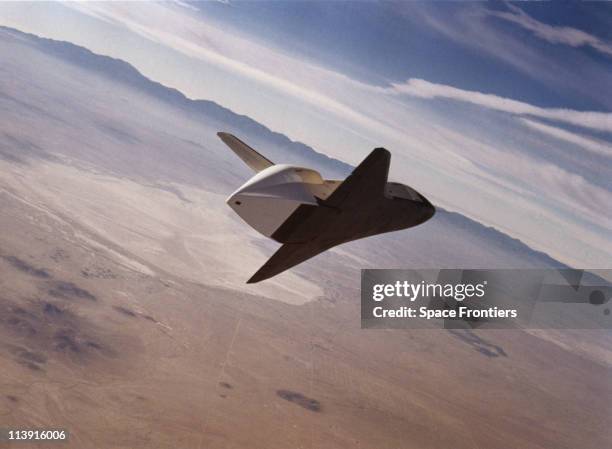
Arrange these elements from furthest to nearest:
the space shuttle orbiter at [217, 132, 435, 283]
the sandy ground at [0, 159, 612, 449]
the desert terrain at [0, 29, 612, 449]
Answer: the desert terrain at [0, 29, 612, 449], the sandy ground at [0, 159, 612, 449], the space shuttle orbiter at [217, 132, 435, 283]

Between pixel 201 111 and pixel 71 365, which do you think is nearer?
pixel 71 365

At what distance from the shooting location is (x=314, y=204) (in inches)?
261

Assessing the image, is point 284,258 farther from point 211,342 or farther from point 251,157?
point 211,342

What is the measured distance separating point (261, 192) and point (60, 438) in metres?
43.3

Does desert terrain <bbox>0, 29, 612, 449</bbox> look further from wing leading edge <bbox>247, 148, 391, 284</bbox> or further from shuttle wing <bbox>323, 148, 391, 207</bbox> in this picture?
shuttle wing <bbox>323, 148, 391, 207</bbox>

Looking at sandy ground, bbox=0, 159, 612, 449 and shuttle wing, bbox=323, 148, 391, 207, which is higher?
shuttle wing, bbox=323, 148, 391, 207

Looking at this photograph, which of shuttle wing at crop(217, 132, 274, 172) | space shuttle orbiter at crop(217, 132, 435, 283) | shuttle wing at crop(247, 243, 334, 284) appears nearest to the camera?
space shuttle orbiter at crop(217, 132, 435, 283)

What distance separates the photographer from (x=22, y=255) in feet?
189

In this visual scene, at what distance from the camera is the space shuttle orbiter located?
6.33 meters

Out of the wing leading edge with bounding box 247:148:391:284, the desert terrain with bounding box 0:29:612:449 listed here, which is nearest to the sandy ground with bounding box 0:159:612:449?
the desert terrain with bounding box 0:29:612:449

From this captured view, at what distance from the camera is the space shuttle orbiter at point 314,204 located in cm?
633

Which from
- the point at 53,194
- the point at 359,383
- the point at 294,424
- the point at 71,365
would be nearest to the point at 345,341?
the point at 359,383

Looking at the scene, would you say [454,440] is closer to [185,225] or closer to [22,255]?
[185,225]

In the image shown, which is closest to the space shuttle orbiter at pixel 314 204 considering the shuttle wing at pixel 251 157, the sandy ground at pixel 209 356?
the shuttle wing at pixel 251 157
